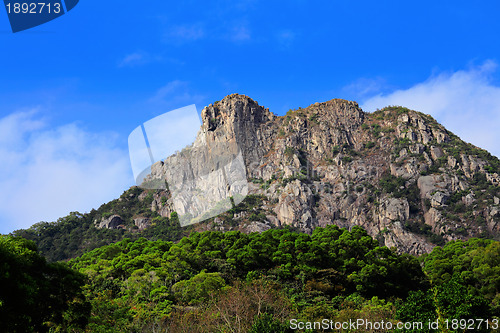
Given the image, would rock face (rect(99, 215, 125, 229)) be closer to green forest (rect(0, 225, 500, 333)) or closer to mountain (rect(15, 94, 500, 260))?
mountain (rect(15, 94, 500, 260))

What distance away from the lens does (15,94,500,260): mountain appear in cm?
7981

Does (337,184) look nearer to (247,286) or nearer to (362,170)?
(362,170)

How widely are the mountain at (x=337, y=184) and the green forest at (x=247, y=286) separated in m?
36.7

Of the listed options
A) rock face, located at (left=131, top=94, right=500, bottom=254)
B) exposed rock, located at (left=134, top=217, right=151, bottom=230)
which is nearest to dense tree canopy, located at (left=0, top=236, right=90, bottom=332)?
rock face, located at (left=131, top=94, right=500, bottom=254)

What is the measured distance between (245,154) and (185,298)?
79546mm

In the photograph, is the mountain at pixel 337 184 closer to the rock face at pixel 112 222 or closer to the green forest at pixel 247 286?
the rock face at pixel 112 222

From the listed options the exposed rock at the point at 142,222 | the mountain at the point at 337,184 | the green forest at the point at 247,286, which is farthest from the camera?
the exposed rock at the point at 142,222

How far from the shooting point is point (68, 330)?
58.8ft

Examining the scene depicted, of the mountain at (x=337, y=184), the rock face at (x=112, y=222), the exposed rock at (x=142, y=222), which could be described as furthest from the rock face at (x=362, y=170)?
the rock face at (x=112, y=222)

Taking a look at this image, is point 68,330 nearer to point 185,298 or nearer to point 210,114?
point 185,298

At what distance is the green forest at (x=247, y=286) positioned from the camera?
51.3ft

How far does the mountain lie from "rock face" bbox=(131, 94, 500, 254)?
22 centimetres

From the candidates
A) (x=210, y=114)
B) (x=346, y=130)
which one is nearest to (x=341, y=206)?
(x=346, y=130)

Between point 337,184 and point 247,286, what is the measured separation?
71873mm
